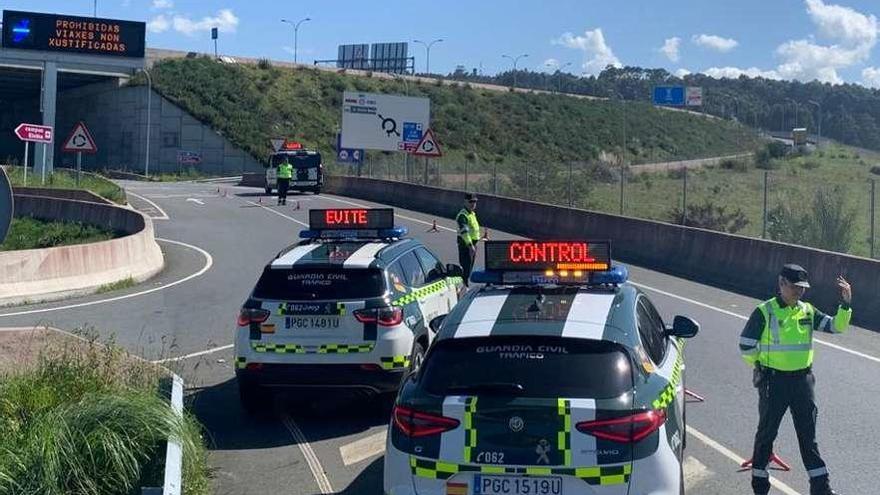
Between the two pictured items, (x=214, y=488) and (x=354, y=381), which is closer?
(x=214, y=488)

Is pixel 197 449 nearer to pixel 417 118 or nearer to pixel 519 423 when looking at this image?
pixel 519 423

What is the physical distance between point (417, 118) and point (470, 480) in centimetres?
5050

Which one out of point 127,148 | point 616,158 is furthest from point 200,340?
point 616,158

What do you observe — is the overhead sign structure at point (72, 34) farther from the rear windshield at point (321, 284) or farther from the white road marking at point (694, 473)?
the white road marking at point (694, 473)

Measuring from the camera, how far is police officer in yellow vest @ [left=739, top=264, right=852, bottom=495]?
299 inches

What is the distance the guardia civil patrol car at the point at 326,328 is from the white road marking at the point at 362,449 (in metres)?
0.53

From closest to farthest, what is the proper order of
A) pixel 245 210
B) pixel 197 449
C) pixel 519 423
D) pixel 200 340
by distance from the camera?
pixel 519 423, pixel 197 449, pixel 200 340, pixel 245 210

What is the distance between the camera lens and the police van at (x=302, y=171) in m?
48.3

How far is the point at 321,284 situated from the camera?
10.3 m

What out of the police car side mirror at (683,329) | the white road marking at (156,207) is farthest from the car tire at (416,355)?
the white road marking at (156,207)

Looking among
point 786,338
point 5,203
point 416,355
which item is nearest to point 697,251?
point 416,355

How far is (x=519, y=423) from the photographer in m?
5.87

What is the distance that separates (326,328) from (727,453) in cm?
367

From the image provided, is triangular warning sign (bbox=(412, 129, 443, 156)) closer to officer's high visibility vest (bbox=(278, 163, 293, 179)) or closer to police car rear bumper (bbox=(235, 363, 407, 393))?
officer's high visibility vest (bbox=(278, 163, 293, 179))
